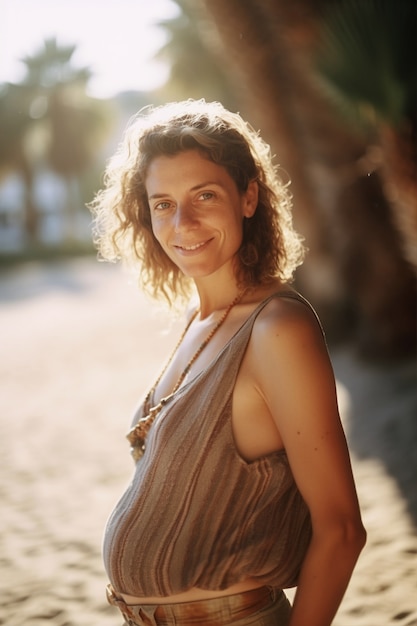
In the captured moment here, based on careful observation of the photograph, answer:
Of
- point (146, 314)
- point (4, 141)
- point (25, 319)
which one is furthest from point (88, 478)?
point (4, 141)

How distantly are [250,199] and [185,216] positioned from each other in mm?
240

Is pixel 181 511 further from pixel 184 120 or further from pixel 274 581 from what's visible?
pixel 184 120

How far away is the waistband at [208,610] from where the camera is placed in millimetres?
1657

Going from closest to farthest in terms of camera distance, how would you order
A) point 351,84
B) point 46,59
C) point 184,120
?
point 184,120 < point 351,84 < point 46,59

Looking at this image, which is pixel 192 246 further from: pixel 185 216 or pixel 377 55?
pixel 377 55

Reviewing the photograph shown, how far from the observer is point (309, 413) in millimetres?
1485

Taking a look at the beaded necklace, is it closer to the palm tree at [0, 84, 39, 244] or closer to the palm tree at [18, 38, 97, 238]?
the palm tree at [0, 84, 39, 244]

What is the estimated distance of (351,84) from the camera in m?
5.16

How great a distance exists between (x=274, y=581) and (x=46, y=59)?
33.8 m

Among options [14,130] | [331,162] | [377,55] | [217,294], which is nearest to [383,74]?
[377,55]

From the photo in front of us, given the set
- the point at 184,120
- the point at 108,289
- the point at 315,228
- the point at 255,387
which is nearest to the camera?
the point at 255,387

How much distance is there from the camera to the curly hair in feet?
6.07

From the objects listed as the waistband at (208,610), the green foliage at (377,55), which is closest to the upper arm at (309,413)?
the waistband at (208,610)

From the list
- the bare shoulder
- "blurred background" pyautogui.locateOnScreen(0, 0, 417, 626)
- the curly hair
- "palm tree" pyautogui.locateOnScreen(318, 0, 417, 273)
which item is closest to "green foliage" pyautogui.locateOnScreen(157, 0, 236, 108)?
"blurred background" pyautogui.locateOnScreen(0, 0, 417, 626)
